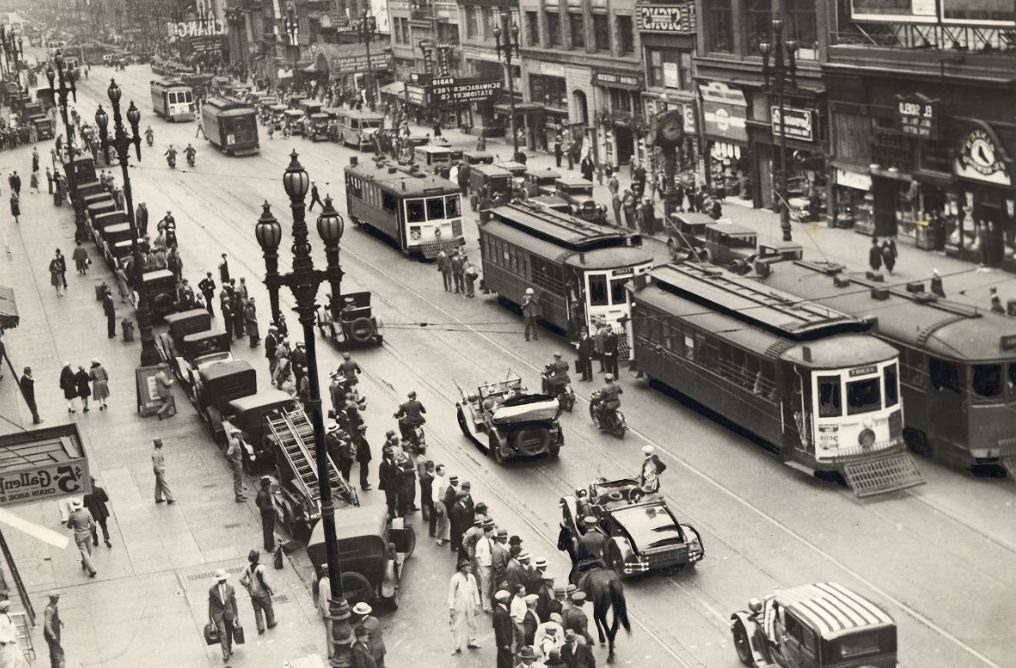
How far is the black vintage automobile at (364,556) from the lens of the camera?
82.6 feet

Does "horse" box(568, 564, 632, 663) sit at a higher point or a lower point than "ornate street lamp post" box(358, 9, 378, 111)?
lower

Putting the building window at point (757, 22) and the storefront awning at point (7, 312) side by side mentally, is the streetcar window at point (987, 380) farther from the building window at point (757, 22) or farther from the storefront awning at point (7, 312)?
the building window at point (757, 22)

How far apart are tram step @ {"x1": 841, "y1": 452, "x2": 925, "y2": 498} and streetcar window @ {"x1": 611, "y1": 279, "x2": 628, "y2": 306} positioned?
11.7m

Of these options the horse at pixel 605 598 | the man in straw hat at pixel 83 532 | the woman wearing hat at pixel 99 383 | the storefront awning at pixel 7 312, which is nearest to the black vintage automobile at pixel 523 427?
the man in straw hat at pixel 83 532

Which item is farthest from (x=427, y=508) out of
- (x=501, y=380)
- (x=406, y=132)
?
(x=406, y=132)

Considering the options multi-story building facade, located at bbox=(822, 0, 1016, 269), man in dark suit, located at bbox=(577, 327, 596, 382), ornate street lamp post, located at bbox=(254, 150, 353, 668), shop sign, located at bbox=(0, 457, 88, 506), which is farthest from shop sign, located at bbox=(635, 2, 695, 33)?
ornate street lamp post, located at bbox=(254, 150, 353, 668)

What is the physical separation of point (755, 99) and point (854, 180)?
8282mm

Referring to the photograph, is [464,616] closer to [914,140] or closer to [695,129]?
[914,140]

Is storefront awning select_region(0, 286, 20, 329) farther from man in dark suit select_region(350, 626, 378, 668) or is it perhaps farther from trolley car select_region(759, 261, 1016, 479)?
man in dark suit select_region(350, 626, 378, 668)

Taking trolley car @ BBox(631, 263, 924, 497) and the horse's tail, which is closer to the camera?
the horse's tail

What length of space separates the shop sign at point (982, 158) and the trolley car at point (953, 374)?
13.4 m

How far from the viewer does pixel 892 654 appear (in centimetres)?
1953

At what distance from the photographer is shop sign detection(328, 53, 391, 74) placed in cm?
11131

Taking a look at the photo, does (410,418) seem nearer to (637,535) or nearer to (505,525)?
(505,525)
